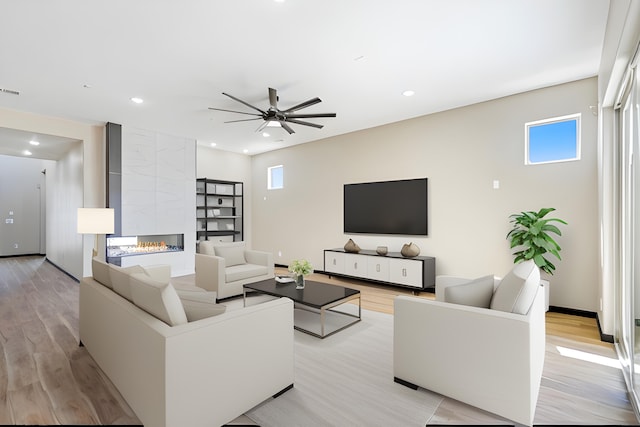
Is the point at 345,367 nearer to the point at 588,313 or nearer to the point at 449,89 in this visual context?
the point at 588,313

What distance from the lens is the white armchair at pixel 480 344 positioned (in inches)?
68.4

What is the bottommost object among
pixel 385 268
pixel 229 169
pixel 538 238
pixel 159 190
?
pixel 385 268

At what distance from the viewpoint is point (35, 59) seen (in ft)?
10.5

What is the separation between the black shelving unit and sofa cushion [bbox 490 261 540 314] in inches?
257

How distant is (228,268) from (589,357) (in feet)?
13.9

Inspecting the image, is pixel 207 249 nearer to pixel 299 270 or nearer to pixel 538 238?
pixel 299 270

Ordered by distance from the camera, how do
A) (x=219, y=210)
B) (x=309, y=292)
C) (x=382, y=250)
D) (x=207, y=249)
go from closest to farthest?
(x=309, y=292) < (x=207, y=249) < (x=382, y=250) < (x=219, y=210)

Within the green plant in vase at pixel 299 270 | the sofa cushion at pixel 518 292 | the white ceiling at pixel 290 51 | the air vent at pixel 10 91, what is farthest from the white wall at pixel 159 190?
the sofa cushion at pixel 518 292

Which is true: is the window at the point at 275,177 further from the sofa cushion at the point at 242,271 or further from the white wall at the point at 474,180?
the sofa cushion at the point at 242,271

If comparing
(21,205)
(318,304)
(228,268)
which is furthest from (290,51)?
(21,205)

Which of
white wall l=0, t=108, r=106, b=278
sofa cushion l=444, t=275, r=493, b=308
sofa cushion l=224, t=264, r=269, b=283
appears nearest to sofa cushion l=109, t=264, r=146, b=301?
sofa cushion l=224, t=264, r=269, b=283

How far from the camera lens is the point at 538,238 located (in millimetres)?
3684

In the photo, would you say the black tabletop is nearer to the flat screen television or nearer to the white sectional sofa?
the white sectional sofa

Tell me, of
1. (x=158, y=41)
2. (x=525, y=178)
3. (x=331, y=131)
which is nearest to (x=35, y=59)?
(x=158, y=41)
